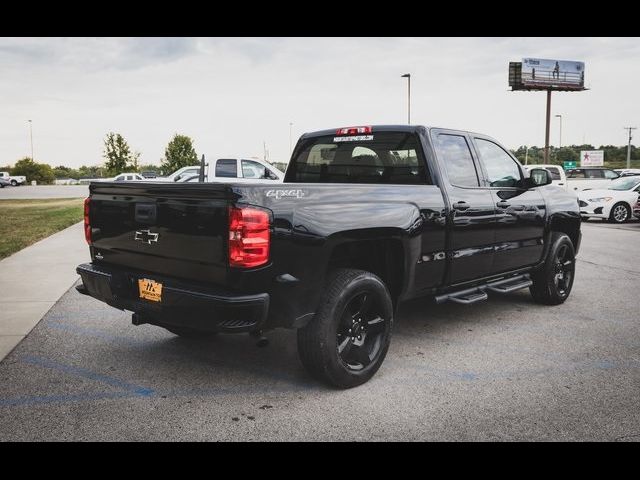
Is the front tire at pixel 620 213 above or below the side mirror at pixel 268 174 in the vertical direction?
below

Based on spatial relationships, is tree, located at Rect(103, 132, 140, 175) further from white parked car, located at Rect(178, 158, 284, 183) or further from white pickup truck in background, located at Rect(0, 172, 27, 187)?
white parked car, located at Rect(178, 158, 284, 183)

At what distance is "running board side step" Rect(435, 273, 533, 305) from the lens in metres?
4.83

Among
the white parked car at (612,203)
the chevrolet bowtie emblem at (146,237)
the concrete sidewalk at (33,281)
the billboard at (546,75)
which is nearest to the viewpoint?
the chevrolet bowtie emblem at (146,237)

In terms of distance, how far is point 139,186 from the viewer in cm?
380

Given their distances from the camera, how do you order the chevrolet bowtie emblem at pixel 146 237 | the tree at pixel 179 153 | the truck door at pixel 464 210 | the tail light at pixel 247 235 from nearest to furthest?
the tail light at pixel 247 235, the chevrolet bowtie emblem at pixel 146 237, the truck door at pixel 464 210, the tree at pixel 179 153

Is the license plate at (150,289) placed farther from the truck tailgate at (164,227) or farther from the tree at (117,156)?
the tree at (117,156)

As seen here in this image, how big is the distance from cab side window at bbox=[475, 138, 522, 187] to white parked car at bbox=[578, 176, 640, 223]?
12875 millimetres

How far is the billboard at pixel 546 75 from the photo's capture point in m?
47.2

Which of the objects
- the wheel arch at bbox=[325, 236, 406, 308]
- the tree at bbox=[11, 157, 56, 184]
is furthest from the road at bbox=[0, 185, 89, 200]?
the tree at bbox=[11, 157, 56, 184]

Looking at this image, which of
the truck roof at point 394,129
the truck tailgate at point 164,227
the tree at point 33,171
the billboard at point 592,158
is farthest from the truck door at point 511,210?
the tree at point 33,171

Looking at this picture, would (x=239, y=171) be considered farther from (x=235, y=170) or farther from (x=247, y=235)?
(x=247, y=235)

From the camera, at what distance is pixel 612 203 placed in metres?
17.0

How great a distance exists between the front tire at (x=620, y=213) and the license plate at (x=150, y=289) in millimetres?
16859
